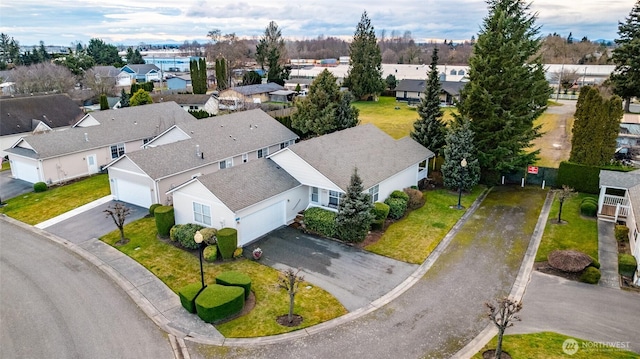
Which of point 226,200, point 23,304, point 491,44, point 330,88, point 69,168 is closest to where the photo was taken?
point 23,304

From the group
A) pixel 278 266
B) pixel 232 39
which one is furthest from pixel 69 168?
pixel 232 39

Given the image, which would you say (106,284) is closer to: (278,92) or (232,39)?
(278,92)

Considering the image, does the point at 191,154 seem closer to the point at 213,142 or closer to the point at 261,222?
the point at 213,142

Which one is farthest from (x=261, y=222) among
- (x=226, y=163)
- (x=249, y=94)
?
(x=249, y=94)

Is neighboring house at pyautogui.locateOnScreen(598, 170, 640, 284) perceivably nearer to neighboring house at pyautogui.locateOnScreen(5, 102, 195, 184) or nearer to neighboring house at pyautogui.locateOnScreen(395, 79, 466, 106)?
neighboring house at pyautogui.locateOnScreen(5, 102, 195, 184)

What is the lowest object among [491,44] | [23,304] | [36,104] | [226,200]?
[23,304]

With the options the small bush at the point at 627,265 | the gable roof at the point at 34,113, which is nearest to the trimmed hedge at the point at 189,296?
the small bush at the point at 627,265
